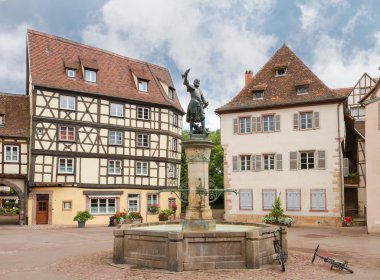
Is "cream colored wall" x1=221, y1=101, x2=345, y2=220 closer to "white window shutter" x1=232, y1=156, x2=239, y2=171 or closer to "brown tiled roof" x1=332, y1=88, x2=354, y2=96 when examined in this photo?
"white window shutter" x1=232, y1=156, x2=239, y2=171

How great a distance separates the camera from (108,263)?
1300 centimetres

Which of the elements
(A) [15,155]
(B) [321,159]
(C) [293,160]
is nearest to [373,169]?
(B) [321,159]

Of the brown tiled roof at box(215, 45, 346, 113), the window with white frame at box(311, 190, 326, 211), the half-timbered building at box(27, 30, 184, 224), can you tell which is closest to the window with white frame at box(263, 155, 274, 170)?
the window with white frame at box(311, 190, 326, 211)

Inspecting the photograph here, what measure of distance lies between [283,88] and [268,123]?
9.15 ft

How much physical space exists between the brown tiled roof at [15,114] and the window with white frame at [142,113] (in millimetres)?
8432

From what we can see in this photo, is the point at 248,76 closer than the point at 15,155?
No

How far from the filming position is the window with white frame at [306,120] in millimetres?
30453

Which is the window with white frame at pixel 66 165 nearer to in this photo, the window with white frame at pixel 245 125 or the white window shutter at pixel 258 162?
the window with white frame at pixel 245 125

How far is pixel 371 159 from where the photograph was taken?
2477 cm

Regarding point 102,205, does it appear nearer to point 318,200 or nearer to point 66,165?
point 66,165

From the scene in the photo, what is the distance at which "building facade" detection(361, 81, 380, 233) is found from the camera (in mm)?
24406

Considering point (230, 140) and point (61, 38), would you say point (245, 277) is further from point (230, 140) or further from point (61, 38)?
point (61, 38)

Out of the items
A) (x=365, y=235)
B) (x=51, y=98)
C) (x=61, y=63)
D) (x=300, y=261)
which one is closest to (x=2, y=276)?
(x=300, y=261)

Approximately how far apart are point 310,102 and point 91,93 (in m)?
15.7
